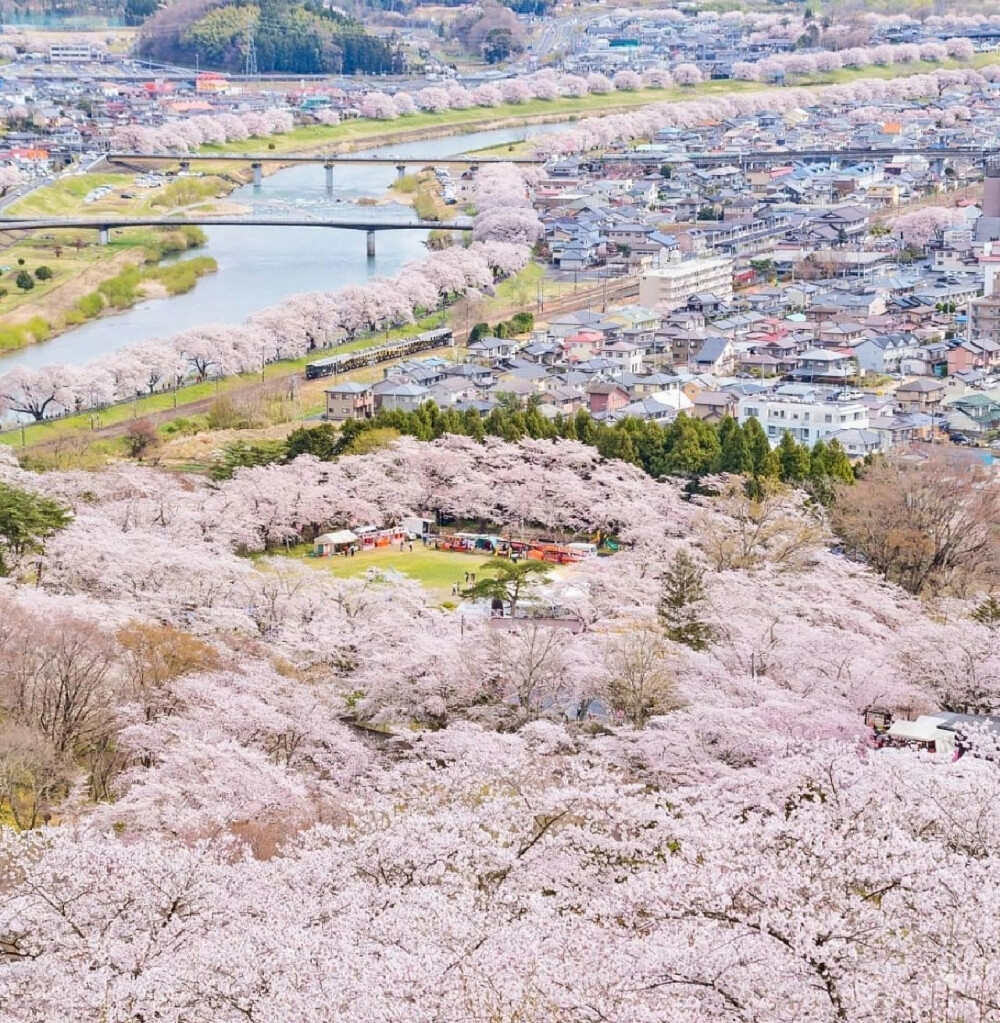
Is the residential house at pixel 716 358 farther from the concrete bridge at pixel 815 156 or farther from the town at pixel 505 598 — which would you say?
the concrete bridge at pixel 815 156

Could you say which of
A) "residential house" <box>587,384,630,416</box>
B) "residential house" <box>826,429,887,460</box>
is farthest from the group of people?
"residential house" <box>587,384,630,416</box>

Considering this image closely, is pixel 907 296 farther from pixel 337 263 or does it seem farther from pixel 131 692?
Result: pixel 131 692

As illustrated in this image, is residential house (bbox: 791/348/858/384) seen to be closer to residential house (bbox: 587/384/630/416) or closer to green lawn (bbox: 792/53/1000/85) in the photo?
residential house (bbox: 587/384/630/416)

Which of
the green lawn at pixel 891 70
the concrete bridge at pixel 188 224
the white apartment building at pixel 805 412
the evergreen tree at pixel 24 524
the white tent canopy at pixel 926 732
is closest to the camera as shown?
the white tent canopy at pixel 926 732

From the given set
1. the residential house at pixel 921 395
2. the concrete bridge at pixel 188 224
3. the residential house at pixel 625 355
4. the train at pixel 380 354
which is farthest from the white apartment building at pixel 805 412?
the concrete bridge at pixel 188 224

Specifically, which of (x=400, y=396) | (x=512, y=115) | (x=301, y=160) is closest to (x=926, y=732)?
(x=400, y=396)
